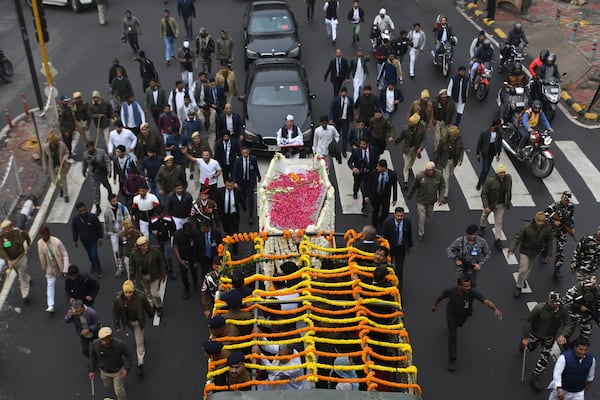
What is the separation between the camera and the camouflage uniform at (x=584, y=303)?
10.7 metres

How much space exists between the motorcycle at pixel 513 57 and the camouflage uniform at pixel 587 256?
994 cm

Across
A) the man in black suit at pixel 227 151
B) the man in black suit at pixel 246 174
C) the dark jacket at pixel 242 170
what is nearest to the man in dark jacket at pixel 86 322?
the man in black suit at pixel 246 174

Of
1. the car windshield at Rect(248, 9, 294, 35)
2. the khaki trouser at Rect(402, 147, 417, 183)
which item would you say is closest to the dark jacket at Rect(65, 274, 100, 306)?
the khaki trouser at Rect(402, 147, 417, 183)

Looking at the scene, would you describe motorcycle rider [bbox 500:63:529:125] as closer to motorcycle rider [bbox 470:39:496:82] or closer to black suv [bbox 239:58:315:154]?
motorcycle rider [bbox 470:39:496:82]

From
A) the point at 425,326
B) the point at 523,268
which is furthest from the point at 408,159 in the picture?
the point at 425,326

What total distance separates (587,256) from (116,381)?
7.90 meters

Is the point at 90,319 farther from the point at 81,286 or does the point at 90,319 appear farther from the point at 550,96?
the point at 550,96

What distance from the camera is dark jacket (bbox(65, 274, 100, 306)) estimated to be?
10902 mm

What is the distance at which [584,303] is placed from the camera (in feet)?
35.4

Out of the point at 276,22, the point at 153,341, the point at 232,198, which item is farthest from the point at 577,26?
the point at 153,341

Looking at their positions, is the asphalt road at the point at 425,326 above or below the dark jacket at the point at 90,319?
below

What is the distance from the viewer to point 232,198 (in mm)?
13172

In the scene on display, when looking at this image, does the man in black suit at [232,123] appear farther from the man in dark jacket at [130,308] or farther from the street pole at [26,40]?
the man in dark jacket at [130,308]

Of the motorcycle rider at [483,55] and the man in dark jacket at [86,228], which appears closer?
the man in dark jacket at [86,228]
